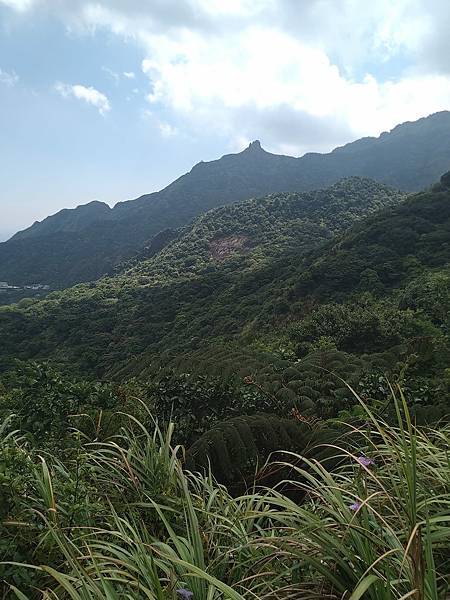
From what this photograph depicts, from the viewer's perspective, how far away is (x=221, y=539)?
2025 millimetres

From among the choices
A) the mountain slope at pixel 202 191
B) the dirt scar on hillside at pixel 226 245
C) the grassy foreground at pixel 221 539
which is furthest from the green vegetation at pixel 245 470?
the mountain slope at pixel 202 191

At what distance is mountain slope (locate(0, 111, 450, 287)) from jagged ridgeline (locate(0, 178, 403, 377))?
117 ft

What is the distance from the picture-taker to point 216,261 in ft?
171

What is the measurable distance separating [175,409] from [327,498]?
127 inches

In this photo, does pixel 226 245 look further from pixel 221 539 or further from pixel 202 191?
pixel 202 191

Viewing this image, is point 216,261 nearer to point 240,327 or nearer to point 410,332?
point 240,327

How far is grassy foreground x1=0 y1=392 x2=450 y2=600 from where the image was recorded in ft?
4.53

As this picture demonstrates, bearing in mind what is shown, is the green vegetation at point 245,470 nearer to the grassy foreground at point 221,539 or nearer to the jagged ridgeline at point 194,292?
the grassy foreground at point 221,539

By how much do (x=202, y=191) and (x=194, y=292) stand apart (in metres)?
96.6

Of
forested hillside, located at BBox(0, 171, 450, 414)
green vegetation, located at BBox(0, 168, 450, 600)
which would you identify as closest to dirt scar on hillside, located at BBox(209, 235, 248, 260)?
forested hillside, located at BBox(0, 171, 450, 414)

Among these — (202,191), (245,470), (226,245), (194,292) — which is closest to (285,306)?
(194,292)

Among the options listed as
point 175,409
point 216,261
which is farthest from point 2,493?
point 216,261

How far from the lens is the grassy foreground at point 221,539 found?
1380 mm

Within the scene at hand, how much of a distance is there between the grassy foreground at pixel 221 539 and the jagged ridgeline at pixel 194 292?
7928mm
